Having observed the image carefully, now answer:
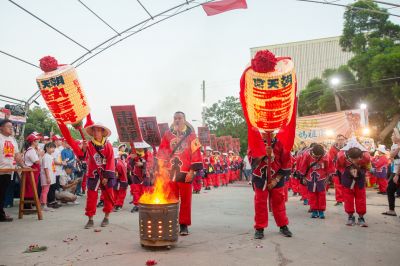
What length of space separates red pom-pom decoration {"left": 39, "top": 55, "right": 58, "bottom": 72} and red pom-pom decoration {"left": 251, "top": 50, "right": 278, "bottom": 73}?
311cm

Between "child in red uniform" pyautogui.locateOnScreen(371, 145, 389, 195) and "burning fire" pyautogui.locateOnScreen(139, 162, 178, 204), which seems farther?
"child in red uniform" pyautogui.locateOnScreen(371, 145, 389, 195)

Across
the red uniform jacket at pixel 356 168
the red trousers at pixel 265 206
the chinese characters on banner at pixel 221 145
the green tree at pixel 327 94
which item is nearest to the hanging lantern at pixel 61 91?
the red trousers at pixel 265 206

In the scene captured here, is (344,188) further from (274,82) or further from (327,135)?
(327,135)

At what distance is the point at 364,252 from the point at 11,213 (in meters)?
7.63

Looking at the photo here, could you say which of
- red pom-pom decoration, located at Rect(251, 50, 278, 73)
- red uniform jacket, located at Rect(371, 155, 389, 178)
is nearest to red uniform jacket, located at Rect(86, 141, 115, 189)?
red pom-pom decoration, located at Rect(251, 50, 278, 73)

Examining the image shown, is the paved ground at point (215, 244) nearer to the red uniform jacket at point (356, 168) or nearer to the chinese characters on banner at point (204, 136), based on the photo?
the red uniform jacket at point (356, 168)

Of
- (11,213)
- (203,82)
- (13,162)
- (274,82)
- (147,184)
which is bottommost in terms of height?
(11,213)

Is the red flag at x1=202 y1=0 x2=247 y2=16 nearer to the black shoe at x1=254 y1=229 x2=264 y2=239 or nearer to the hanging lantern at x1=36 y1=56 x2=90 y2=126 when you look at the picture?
the hanging lantern at x1=36 y1=56 x2=90 y2=126

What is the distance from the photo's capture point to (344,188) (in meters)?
6.52

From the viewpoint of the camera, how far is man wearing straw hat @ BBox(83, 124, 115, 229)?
6.11 m

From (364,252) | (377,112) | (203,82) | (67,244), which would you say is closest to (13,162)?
(67,244)

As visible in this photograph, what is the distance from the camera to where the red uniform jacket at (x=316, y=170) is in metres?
7.37

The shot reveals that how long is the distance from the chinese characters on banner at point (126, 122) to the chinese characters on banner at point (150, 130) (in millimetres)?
690

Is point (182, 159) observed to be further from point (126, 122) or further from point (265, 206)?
point (265, 206)
